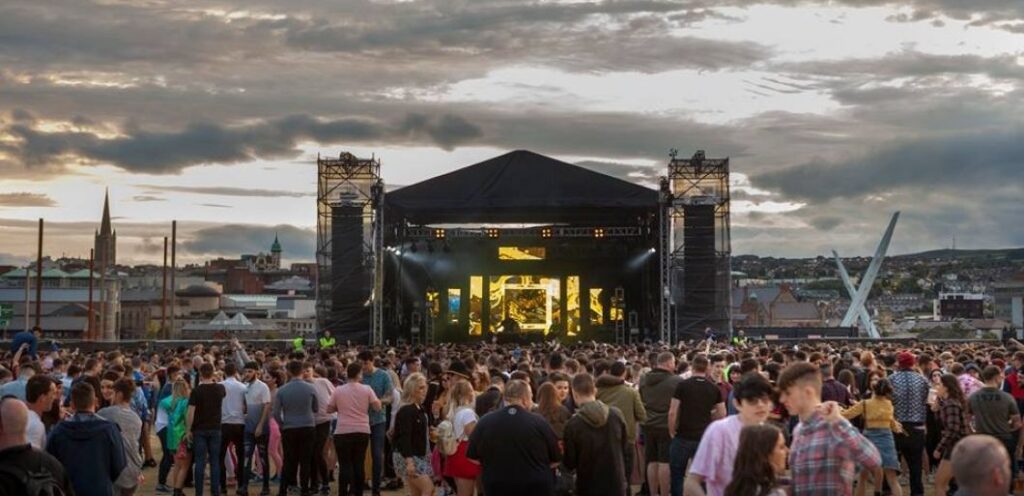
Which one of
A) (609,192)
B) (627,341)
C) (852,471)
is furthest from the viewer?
(627,341)

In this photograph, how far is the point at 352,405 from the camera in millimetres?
13289

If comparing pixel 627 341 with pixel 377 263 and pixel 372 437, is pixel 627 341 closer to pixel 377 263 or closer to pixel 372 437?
pixel 377 263

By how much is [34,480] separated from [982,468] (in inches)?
170

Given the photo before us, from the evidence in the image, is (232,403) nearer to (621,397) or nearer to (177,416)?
(177,416)

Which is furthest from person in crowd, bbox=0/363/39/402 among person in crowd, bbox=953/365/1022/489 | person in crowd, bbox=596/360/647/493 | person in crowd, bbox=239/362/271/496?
person in crowd, bbox=953/365/1022/489

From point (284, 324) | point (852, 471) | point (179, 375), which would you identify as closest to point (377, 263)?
point (179, 375)

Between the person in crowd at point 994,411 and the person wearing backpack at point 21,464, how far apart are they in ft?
27.3

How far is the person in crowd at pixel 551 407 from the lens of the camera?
10.4 metres

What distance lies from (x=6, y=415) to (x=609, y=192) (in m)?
31.4

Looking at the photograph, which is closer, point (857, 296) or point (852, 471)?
point (852, 471)

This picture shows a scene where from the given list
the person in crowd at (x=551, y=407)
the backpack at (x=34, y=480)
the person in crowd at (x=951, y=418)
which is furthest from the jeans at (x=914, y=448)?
the backpack at (x=34, y=480)

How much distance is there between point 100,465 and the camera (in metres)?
8.55

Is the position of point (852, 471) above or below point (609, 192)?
below

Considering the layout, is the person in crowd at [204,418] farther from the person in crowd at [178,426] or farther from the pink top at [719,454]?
the pink top at [719,454]
